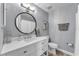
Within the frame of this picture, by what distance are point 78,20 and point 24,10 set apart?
0.81 m

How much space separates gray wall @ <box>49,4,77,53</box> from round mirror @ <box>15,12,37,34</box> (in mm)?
280

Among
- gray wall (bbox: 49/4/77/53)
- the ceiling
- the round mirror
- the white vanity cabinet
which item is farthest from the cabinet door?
the ceiling

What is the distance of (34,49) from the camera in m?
1.09

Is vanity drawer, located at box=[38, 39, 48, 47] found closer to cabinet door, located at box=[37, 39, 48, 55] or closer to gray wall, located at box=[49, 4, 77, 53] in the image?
cabinet door, located at box=[37, 39, 48, 55]

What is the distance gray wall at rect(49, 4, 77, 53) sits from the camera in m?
1.07

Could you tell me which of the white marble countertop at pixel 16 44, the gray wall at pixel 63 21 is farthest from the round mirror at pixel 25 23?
the gray wall at pixel 63 21

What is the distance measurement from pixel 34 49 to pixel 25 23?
411 mm

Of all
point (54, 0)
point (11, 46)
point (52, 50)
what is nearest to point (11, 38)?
point (11, 46)

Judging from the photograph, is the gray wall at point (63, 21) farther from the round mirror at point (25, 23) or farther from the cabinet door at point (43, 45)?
the round mirror at point (25, 23)

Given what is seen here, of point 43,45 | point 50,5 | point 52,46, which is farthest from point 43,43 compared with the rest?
point 50,5

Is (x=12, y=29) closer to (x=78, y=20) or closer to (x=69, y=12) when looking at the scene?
(x=69, y=12)

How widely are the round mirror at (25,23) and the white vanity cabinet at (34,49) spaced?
19 centimetres

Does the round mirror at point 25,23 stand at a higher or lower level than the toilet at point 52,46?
higher

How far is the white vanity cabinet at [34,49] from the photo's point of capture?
997 millimetres
